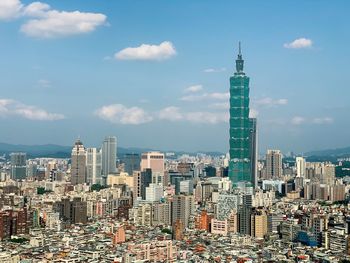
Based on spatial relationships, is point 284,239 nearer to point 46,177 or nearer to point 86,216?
point 86,216

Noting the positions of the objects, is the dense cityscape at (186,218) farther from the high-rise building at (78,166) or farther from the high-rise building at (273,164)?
the high-rise building at (273,164)

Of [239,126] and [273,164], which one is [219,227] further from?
[273,164]

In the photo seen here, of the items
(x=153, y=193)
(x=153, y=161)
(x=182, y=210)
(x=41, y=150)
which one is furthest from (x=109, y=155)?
(x=41, y=150)

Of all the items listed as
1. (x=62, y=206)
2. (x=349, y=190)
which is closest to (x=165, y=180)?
(x=349, y=190)

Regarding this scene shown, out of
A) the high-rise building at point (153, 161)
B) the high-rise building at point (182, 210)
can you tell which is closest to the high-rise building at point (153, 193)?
the high-rise building at point (182, 210)

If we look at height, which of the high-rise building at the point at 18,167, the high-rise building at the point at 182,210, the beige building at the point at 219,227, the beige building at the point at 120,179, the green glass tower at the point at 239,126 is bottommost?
the beige building at the point at 219,227

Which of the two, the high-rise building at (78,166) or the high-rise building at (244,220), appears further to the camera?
the high-rise building at (78,166)
